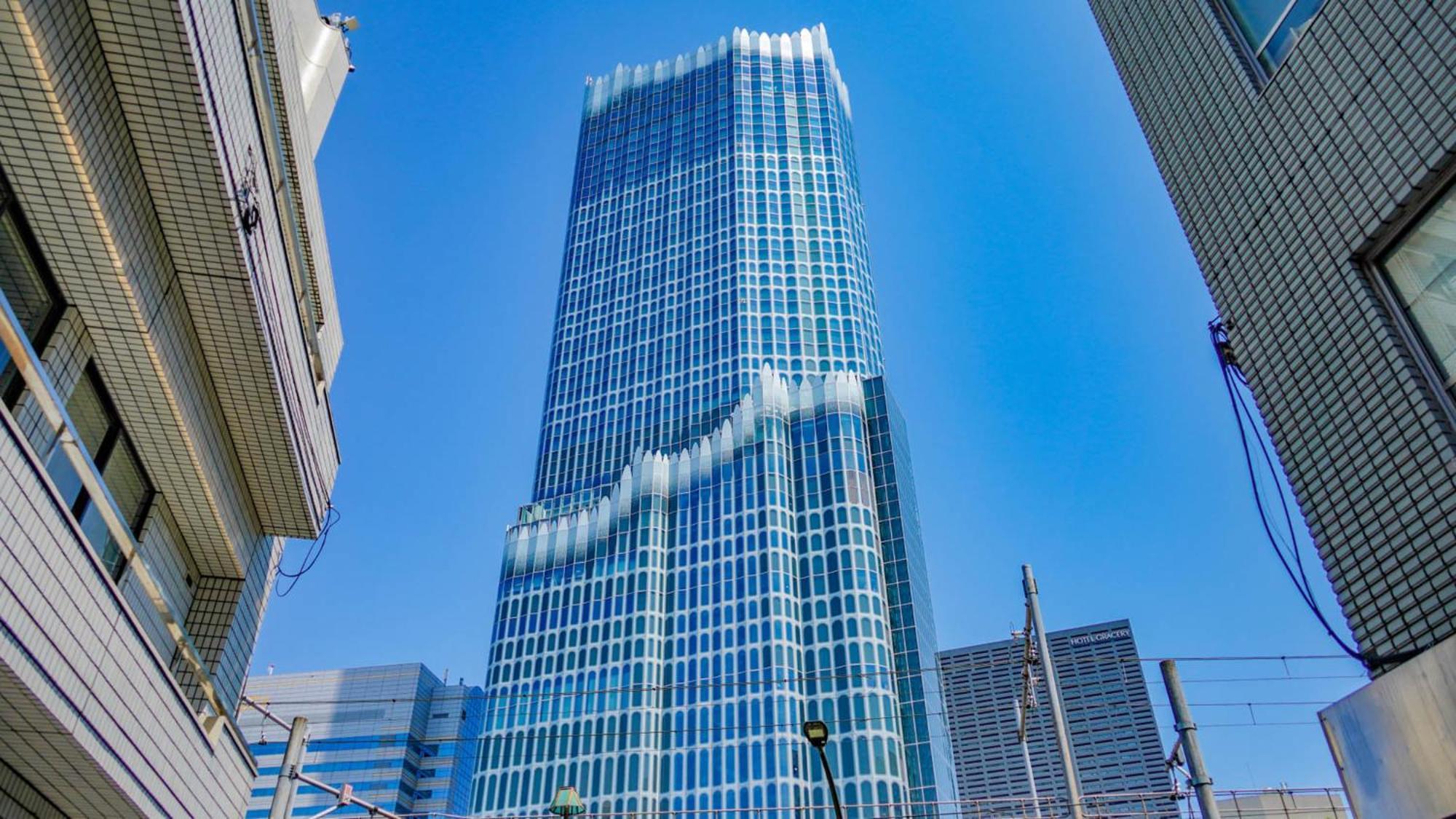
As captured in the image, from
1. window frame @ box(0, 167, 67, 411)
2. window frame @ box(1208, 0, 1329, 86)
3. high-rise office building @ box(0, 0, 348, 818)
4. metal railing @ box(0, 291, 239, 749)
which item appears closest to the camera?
metal railing @ box(0, 291, 239, 749)

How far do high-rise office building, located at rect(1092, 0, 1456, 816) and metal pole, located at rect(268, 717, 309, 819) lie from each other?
643 inches

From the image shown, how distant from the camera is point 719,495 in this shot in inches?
3917

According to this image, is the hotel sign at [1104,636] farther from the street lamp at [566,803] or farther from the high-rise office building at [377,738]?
the street lamp at [566,803]

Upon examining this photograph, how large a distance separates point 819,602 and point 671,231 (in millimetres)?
59215

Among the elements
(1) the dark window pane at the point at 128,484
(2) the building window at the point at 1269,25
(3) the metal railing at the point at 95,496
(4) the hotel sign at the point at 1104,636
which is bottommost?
(3) the metal railing at the point at 95,496

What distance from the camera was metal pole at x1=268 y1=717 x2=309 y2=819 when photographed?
17312 millimetres

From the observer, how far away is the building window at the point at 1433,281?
9.61 metres

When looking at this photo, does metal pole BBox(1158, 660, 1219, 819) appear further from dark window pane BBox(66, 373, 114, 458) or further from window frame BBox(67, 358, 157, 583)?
dark window pane BBox(66, 373, 114, 458)

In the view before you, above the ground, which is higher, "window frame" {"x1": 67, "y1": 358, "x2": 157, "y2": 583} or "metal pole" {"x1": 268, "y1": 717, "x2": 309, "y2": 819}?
"window frame" {"x1": 67, "y1": 358, "x2": 157, "y2": 583}

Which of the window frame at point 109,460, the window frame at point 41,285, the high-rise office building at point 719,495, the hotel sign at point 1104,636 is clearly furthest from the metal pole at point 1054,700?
the hotel sign at point 1104,636

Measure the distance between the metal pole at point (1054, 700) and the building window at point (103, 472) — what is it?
1486 cm

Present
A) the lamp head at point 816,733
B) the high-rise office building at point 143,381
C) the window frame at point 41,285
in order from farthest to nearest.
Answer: the lamp head at point 816,733
the window frame at point 41,285
the high-rise office building at point 143,381

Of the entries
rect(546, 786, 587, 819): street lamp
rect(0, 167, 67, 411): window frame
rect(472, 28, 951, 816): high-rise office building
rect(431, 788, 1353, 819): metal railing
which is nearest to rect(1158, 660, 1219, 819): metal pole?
rect(431, 788, 1353, 819): metal railing

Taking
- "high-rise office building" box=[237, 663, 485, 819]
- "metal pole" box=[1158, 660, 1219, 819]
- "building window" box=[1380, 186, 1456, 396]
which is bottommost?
"metal pole" box=[1158, 660, 1219, 819]
